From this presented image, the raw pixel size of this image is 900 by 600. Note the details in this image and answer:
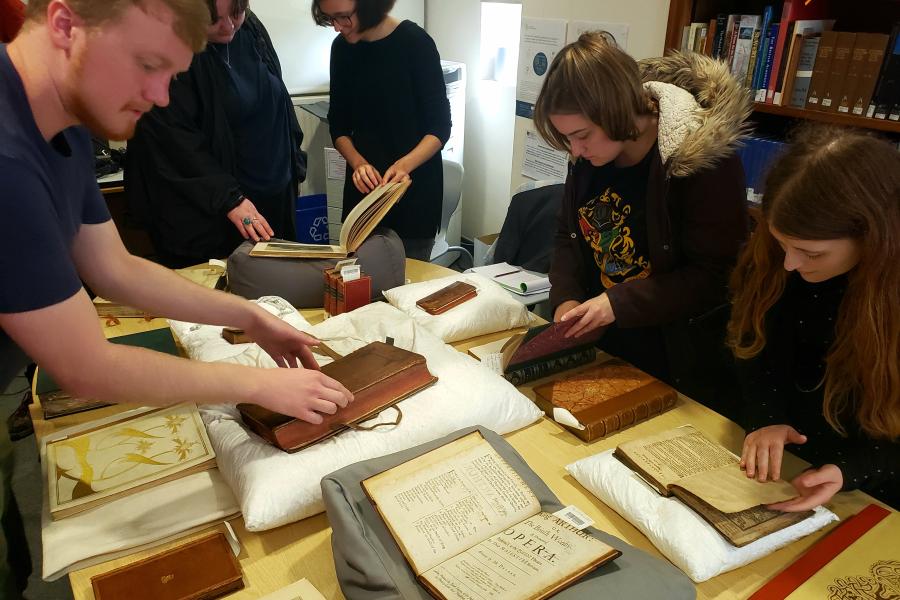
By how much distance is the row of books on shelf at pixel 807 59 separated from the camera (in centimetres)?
194

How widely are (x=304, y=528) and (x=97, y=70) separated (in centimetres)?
73

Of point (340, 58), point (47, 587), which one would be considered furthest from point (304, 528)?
point (340, 58)

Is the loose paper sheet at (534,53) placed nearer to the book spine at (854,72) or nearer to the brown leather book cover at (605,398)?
the book spine at (854,72)

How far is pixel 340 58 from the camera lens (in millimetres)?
2328

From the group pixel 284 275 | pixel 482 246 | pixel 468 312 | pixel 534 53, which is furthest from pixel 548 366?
pixel 534 53

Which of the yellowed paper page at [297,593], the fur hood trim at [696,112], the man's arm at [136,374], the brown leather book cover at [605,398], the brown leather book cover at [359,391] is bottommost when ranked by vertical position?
the yellowed paper page at [297,593]

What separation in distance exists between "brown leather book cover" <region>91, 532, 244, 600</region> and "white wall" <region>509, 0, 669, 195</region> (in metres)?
2.49

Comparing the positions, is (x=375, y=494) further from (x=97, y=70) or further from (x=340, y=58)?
(x=340, y=58)

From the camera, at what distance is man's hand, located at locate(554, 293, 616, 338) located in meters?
1.43

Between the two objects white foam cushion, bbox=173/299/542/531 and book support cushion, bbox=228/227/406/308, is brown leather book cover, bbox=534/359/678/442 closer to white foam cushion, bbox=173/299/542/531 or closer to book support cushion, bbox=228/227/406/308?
white foam cushion, bbox=173/299/542/531

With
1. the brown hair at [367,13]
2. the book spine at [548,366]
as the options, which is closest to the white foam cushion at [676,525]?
the book spine at [548,366]

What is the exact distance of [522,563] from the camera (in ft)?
2.83

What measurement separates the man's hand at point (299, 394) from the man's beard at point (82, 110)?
41 cm

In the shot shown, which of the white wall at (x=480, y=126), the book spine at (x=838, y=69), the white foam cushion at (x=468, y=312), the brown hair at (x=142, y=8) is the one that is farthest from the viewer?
the white wall at (x=480, y=126)
